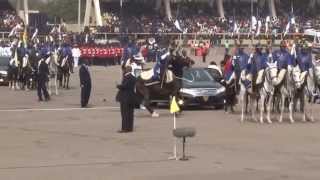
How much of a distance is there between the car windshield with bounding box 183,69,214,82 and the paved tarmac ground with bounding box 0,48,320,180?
2489mm

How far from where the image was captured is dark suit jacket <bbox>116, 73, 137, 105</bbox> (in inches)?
808

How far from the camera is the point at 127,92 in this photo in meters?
20.6

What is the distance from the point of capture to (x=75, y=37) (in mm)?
70062

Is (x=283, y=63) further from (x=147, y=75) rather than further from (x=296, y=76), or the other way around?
(x=147, y=75)

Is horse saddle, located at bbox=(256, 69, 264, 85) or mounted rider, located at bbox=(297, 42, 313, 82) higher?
mounted rider, located at bbox=(297, 42, 313, 82)

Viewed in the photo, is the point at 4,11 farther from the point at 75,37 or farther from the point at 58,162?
the point at 58,162

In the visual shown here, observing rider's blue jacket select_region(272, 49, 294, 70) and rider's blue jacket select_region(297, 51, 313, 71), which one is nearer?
rider's blue jacket select_region(272, 49, 294, 70)

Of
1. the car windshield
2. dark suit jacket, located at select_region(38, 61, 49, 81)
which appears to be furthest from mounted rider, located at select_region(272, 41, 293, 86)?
dark suit jacket, located at select_region(38, 61, 49, 81)

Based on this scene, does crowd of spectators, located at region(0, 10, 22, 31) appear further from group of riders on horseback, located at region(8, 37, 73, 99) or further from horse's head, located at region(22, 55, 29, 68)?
horse's head, located at region(22, 55, 29, 68)

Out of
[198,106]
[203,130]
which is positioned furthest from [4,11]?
[203,130]

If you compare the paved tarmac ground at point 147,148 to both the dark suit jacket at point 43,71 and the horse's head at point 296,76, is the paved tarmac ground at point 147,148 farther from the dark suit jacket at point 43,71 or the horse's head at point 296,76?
Answer: the dark suit jacket at point 43,71

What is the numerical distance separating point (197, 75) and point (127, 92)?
9.16 m

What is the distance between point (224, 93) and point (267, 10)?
82797mm

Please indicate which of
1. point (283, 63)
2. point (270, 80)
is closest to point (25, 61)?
point (270, 80)
